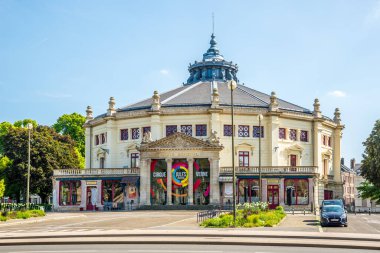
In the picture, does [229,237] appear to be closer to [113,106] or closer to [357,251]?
[357,251]

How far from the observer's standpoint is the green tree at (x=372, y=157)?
80.4 meters

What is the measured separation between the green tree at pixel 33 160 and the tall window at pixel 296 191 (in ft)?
123

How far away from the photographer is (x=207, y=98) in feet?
278

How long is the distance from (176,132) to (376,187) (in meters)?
34.4

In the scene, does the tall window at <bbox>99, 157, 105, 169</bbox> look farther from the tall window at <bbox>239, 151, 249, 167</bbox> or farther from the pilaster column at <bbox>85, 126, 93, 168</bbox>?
the tall window at <bbox>239, 151, 249, 167</bbox>

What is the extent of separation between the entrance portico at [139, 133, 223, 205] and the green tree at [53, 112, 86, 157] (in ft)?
139

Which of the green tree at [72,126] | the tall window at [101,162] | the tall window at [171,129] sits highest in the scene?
the green tree at [72,126]

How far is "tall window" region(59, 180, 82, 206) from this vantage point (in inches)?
3162

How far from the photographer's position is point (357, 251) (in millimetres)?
23688

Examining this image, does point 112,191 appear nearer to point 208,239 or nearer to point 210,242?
point 208,239

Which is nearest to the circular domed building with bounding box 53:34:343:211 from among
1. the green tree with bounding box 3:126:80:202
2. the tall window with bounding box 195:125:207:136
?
the tall window with bounding box 195:125:207:136

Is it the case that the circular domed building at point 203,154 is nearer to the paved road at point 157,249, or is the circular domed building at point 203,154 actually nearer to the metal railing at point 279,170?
the metal railing at point 279,170

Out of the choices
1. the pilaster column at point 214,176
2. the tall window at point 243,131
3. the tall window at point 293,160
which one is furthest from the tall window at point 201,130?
the tall window at point 293,160

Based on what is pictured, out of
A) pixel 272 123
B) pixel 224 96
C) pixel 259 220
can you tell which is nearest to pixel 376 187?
pixel 272 123
